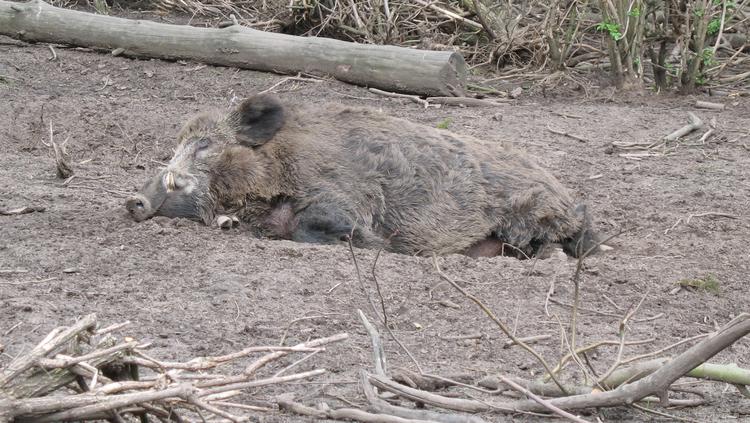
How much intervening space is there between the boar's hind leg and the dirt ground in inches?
17.3

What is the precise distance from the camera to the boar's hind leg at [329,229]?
6.94 metres

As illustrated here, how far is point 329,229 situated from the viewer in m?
6.96

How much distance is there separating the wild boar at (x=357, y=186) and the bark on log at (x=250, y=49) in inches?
135

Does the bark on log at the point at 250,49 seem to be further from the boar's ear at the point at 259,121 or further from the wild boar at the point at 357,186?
the boar's ear at the point at 259,121

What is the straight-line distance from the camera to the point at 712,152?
9383 millimetres

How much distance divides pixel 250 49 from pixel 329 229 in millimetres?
5181

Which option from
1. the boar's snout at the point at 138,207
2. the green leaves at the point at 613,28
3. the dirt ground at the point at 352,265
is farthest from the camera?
the green leaves at the point at 613,28

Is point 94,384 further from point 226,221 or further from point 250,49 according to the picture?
point 250,49

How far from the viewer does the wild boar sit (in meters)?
7.07

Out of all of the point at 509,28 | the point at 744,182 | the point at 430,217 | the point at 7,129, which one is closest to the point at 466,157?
the point at 430,217

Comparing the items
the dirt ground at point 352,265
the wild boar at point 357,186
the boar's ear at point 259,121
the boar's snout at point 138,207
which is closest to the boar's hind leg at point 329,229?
the wild boar at point 357,186

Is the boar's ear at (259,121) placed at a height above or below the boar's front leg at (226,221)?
above

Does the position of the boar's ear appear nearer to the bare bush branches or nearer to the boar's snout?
the boar's snout

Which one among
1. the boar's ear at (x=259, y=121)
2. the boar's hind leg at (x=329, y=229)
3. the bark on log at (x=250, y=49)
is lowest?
the bark on log at (x=250, y=49)
